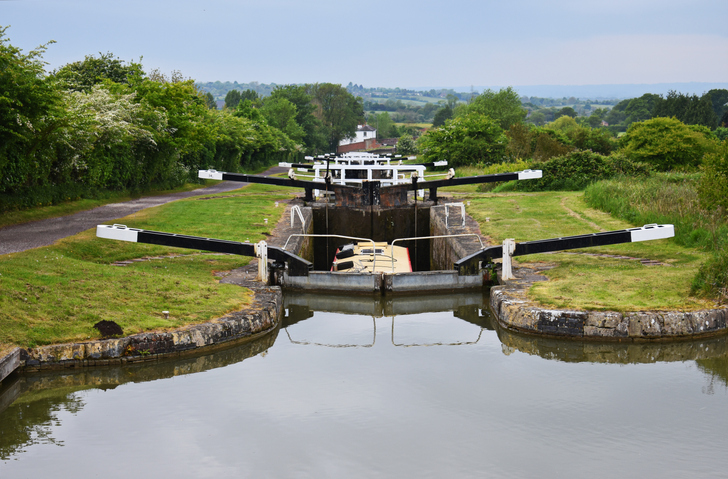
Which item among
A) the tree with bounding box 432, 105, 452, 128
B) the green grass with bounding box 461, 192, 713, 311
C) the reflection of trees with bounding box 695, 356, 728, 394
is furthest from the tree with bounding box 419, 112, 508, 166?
Answer: the tree with bounding box 432, 105, 452, 128

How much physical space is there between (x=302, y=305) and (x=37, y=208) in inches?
410

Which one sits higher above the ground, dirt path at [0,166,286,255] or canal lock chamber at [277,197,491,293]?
dirt path at [0,166,286,255]

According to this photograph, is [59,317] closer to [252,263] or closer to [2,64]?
[252,263]

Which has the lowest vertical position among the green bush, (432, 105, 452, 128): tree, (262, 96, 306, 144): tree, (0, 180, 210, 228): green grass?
(0, 180, 210, 228): green grass

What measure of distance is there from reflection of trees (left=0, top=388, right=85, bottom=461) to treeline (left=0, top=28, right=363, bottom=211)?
402 inches

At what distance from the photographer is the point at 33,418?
776 cm

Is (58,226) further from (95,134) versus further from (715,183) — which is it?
(715,183)

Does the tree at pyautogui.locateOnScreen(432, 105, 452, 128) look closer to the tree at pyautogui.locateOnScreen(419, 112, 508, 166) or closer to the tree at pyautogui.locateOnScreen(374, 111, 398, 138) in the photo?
the tree at pyautogui.locateOnScreen(374, 111, 398, 138)

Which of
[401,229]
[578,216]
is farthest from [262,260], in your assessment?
[401,229]

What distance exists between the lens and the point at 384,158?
105 feet

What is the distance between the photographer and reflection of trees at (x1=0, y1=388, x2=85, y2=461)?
7.18 m

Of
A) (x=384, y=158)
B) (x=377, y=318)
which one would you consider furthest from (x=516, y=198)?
(x=377, y=318)

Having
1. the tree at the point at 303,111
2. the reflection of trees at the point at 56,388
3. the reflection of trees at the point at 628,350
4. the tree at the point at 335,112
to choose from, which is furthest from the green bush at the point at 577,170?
the tree at the point at 335,112

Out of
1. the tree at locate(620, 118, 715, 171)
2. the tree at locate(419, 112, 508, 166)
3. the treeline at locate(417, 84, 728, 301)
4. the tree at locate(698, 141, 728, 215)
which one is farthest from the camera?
the tree at locate(620, 118, 715, 171)
